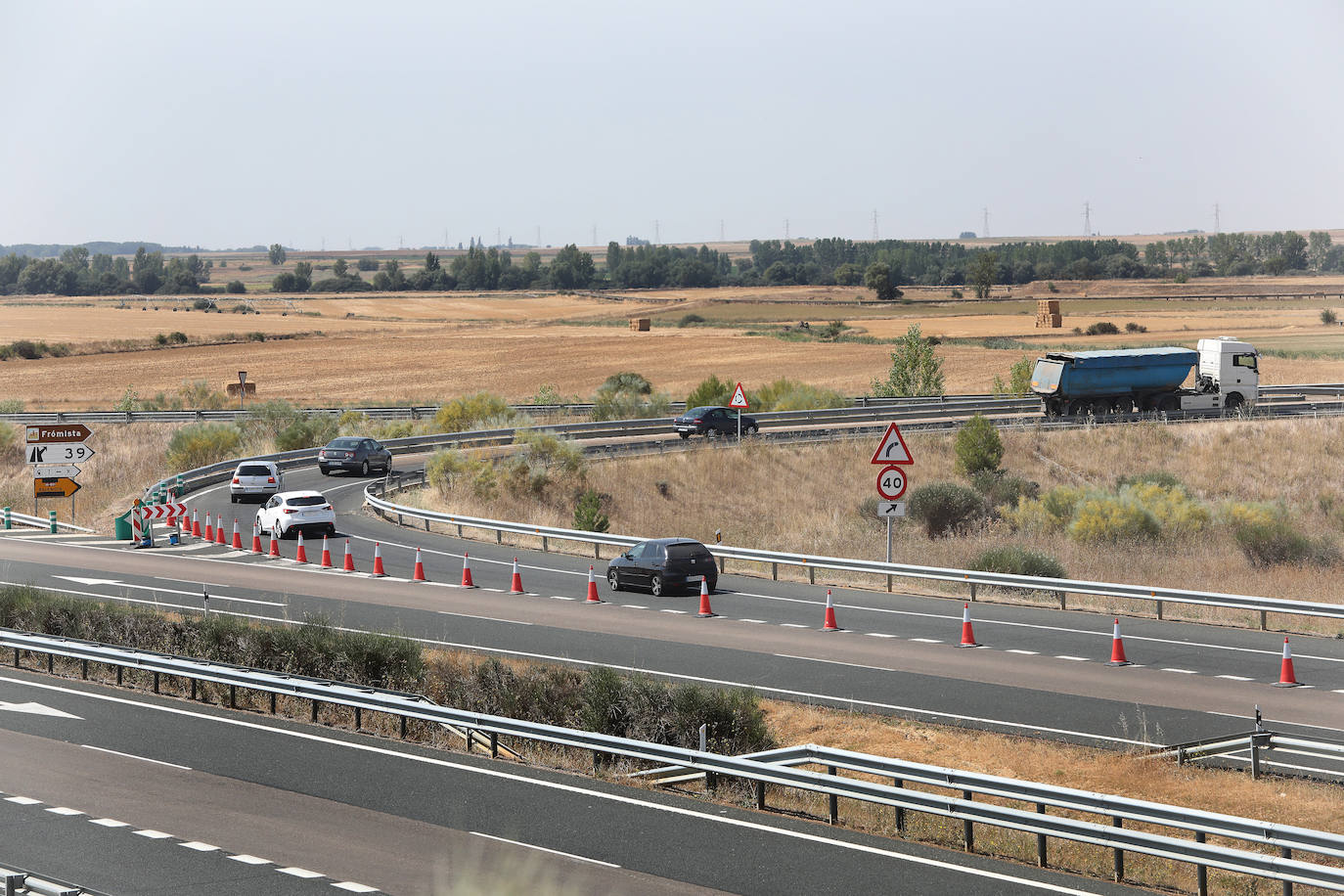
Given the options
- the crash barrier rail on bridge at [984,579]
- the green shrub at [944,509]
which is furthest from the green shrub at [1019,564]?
the green shrub at [944,509]

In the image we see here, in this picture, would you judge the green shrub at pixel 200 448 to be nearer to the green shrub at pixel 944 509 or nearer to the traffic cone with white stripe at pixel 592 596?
the green shrub at pixel 944 509

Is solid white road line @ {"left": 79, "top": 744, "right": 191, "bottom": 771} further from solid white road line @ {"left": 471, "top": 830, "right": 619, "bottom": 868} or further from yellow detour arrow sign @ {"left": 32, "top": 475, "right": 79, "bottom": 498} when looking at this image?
yellow detour arrow sign @ {"left": 32, "top": 475, "right": 79, "bottom": 498}

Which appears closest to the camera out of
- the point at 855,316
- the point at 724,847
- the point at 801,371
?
the point at 724,847

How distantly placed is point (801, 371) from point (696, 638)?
63.5 metres

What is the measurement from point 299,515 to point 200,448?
2167 cm

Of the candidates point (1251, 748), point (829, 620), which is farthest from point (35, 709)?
point (1251, 748)

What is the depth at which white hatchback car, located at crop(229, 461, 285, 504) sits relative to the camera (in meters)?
41.9

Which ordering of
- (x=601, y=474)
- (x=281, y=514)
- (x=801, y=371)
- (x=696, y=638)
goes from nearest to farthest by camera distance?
(x=696, y=638) → (x=281, y=514) → (x=601, y=474) → (x=801, y=371)

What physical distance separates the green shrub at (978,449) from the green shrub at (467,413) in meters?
20.9

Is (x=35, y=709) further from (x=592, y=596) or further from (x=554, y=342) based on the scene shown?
(x=554, y=342)

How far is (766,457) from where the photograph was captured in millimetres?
47219

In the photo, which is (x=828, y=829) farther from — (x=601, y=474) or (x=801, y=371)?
(x=801, y=371)

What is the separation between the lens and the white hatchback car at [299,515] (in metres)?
34.2

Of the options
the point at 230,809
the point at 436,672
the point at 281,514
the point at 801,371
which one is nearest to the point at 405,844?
the point at 230,809
